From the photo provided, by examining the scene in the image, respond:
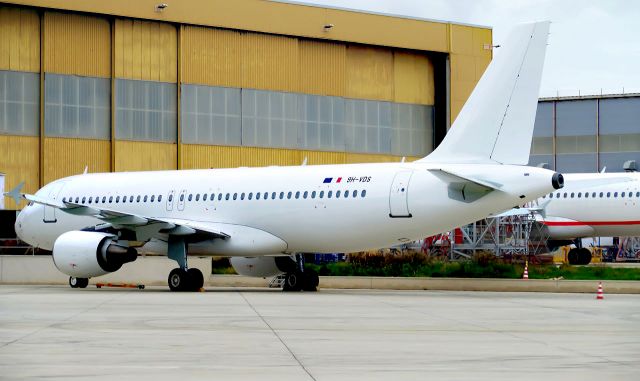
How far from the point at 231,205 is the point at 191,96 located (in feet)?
62.7

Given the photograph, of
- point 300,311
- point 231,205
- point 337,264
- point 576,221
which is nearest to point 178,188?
point 231,205

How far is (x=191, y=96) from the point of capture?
48938 millimetres

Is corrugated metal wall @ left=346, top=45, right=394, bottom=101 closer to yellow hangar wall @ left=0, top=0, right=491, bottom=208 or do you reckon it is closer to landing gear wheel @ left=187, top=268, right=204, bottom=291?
yellow hangar wall @ left=0, top=0, right=491, bottom=208

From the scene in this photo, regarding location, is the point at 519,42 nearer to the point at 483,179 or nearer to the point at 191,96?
the point at 483,179

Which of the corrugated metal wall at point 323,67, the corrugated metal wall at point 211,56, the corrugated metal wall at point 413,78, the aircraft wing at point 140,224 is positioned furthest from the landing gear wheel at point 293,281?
the corrugated metal wall at point 413,78

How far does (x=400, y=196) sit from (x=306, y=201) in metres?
3.01

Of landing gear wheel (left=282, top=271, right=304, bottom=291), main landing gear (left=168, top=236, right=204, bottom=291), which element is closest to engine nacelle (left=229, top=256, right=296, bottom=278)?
landing gear wheel (left=282, top=271, right=304, bottom=291)

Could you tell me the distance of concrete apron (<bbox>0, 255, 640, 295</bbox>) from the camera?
31.5 metres

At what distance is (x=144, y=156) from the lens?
47844 mm

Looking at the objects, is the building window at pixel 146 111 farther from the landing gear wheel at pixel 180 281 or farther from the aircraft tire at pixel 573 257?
the aircraft tire at pixel 573 257

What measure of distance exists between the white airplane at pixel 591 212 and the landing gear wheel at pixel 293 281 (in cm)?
2021

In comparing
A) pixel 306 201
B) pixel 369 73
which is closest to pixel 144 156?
pixel 369 73

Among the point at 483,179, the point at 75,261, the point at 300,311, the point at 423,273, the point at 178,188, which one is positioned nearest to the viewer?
the point at 300,311

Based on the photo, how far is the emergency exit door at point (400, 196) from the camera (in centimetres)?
2720
